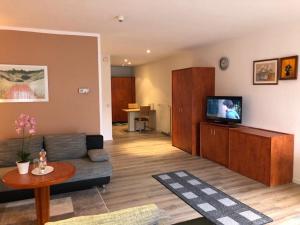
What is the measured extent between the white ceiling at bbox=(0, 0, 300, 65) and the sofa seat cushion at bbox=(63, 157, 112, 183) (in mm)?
2086

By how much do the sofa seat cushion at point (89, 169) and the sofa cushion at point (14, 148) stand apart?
0.61 metres

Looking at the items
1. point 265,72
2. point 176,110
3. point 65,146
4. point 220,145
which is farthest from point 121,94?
point 265,72

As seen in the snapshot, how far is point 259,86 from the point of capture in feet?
14.2

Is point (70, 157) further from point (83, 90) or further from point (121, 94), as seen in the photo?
point (121, 94)

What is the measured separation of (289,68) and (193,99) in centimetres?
203

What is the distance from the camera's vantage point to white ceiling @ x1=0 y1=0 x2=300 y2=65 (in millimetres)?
2830

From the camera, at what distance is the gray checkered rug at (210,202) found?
2688mm

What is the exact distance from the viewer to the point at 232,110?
15.4 ft

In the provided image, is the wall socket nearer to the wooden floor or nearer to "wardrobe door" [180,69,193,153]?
the wooden floor

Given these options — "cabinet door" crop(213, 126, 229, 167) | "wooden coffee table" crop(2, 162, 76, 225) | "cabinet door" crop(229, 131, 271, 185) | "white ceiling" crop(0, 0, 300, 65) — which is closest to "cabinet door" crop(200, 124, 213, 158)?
"cabinet door" crop(213, 126, 229, 167)

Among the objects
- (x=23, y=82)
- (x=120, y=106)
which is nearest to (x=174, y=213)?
(x=23, y=82)

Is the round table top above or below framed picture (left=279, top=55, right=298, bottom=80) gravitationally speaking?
below

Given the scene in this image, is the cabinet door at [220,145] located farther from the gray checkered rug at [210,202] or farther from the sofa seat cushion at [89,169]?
the sofa seat cushion at [89,169]

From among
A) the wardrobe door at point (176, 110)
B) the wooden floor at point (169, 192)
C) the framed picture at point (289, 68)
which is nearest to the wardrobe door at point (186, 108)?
the wardrobe door at point (176, 110)
